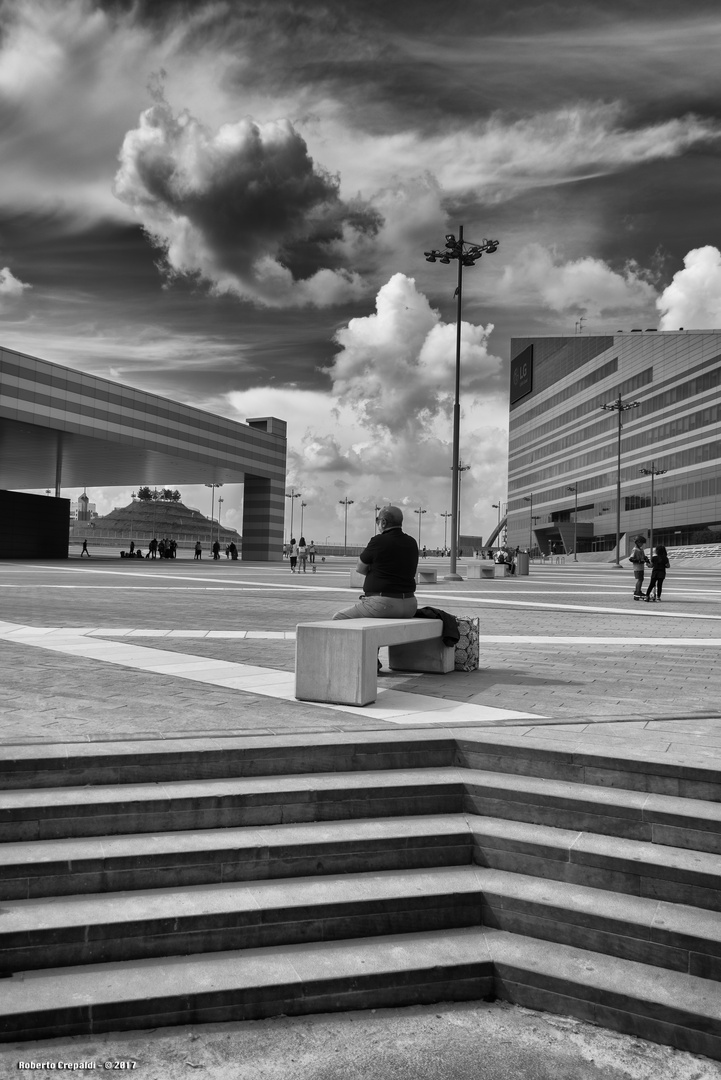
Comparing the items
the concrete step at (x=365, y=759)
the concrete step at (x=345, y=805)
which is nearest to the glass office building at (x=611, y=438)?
the concrete step at (x=365, y=759)

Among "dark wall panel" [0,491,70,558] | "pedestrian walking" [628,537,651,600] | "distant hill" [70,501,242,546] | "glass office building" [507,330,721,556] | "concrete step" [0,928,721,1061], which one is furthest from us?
"distant hill" [70,501,242,546]

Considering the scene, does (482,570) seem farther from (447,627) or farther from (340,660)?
(340,660)

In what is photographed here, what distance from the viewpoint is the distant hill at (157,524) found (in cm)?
13525

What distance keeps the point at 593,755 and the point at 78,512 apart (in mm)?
166512

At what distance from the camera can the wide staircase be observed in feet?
11.0

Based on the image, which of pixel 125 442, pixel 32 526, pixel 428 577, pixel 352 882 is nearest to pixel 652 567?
pixel 428 577

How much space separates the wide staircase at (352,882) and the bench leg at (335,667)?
1207 millimetres

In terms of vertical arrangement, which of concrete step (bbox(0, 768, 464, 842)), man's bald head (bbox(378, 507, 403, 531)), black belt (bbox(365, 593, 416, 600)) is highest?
man's bald head (bbox(378, 507, 403, 531))

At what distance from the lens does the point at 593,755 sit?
4355mm

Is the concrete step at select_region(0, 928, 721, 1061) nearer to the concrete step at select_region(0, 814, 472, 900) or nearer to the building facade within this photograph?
the concrete step at select_region(0, 814, 472, 900)

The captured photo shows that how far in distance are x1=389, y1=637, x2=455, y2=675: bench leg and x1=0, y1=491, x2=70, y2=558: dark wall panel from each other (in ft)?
135

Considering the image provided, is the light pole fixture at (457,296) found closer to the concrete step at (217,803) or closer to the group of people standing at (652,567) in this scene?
the group of people standing at (652,567)

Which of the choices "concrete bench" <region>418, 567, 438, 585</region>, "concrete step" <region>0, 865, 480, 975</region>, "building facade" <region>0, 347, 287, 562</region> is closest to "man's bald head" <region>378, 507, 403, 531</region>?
"concrete step" <region>0, 865, 480, 975</region>

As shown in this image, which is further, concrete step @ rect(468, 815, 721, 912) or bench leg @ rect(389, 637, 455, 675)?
bench leg @ rect(389, 637, 455, 675)
